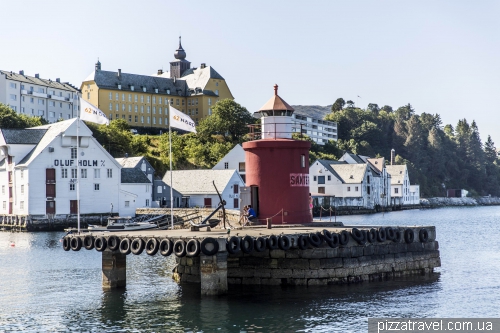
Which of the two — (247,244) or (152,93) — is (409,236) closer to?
(247,244)

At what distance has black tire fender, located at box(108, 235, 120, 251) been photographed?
1080 inches

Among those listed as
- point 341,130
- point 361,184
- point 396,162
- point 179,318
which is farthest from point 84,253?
point 341,130

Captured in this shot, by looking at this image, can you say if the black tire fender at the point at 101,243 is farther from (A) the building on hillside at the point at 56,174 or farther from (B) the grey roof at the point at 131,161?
(B) the grey roof at the point at 131,161

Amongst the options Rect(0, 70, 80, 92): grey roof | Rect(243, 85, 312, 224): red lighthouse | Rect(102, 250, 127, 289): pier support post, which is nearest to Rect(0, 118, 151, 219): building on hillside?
Rect(243, 85, 312, 224): red lighthouse

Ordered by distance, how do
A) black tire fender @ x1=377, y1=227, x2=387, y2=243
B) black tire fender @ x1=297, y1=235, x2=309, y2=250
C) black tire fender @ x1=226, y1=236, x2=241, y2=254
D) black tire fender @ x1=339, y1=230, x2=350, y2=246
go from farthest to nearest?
black tire fender @ x1=377, y1=227, x2=387, y2=243 < black tire fender @ x1=339, y1=230, x2=350, y2=246 < black tire fender @ x1=297, y1=235, x2=309, y2=250 < black tire fender @ x1=226, y1=236, x2=241, y2=254

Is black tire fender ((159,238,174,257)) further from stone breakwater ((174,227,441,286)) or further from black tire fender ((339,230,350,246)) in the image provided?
black tire fender ((339,230,350,246))

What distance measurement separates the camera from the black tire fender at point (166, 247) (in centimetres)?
2566

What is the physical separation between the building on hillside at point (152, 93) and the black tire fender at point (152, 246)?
9897 cm

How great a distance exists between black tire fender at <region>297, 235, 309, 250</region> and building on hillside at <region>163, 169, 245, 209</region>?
2083 inches

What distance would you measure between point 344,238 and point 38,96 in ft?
329

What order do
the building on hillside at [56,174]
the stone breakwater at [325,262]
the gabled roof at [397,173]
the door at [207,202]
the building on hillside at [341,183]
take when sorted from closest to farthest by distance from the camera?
1. the stone breakwater at [325,262]
2. the building on hillside at [56,174]
3. the door at [207,202]
4. the building on hillside at [341,183]
5. the gabled roof at [397,173]

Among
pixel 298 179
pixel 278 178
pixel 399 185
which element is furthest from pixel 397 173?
pixel 278 178

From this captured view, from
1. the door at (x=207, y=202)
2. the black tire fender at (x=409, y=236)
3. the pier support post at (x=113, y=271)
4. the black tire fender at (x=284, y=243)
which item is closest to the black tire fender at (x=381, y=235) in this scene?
the black tire fender at (x=409, y=236)

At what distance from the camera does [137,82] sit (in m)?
131
